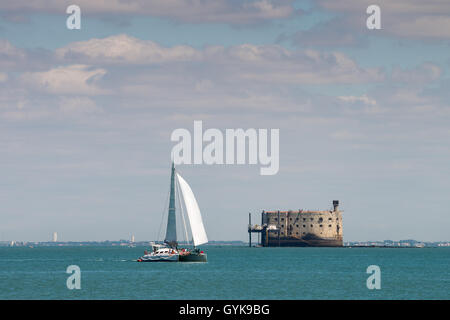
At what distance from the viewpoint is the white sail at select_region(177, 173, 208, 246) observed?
4503 inches

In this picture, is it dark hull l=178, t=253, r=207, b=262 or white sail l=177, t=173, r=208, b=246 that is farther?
dark hull l=178, t=253, r=207, b=262

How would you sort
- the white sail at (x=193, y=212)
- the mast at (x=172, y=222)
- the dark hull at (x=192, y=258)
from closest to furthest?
1. the white sail at (x=193, y=212)
2. the dark hull at (x=192, y=258)
3. the mast at (x=172, y=222)

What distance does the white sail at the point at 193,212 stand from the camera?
375ft

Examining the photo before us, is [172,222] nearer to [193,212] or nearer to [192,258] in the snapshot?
[192,258]

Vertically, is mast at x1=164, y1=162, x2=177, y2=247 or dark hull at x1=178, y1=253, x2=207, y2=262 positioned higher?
mast at x1=164, y1=162, x2=177, y2=247

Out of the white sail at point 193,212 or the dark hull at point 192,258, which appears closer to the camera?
the white sail at point 193,212

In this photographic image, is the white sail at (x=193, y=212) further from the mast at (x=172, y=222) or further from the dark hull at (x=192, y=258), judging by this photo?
the mast at (x=172, y=222)

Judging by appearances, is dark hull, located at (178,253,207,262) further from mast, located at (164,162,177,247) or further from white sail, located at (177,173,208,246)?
white sail, located at (177,173,208,246)

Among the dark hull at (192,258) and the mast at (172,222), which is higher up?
the mast at (172,222)

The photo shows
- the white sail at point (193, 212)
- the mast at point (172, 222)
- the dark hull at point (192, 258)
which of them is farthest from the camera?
the mast at point (172, 222)

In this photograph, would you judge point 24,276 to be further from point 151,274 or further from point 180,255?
point 180,255

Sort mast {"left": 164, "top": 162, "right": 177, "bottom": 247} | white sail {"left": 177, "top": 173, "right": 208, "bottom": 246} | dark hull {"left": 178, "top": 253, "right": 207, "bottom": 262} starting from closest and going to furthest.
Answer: white sail {"left": 177, "top": 173, "right": 208, "bottom": 246} < dark hull {"left": 178, "top": 253, "right": 207, "bottom": 262} < mast {"left": 164, "top": 162, "right": 177, "bottom": 247}

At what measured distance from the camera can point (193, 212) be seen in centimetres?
11494
